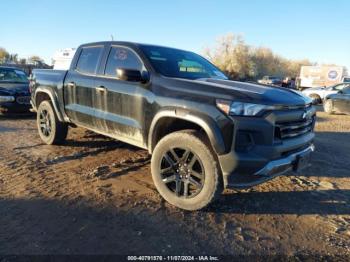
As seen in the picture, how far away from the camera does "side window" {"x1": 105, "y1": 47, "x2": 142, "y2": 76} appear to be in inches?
183

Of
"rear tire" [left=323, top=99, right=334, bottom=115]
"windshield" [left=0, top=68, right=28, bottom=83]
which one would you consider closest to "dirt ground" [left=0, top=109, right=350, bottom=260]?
"windshield" [left=0, top=68, right=28, bottom=83]

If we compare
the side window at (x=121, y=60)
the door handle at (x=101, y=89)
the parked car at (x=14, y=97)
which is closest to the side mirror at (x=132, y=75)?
the side window at (x=121, y=60)

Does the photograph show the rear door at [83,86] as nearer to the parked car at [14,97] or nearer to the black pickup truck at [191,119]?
the black pickup truck at [191,119]

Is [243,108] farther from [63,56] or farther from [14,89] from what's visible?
[63,56]

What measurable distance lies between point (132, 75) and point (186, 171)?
1338 mm

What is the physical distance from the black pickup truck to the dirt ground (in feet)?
1.44

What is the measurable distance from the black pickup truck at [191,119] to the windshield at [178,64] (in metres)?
0.02

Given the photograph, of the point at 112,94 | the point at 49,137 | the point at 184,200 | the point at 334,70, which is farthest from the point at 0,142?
the point at 334,70

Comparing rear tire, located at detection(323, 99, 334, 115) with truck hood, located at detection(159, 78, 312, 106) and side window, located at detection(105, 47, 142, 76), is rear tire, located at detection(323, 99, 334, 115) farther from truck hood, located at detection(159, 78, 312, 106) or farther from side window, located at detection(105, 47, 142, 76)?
side window, located at detection(105, 47, 142, 76)

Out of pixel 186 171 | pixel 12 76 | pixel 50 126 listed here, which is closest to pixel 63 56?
pixel 12 76

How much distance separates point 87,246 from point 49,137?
396 cm

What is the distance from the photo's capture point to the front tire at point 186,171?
362 cm

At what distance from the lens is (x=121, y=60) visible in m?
4.90

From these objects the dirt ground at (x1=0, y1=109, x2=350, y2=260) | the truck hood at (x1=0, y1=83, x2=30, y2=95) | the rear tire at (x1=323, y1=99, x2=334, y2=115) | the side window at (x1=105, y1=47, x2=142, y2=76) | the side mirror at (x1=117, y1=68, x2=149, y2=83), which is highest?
the side window at (x1=105, y1=47, x2=142, y2=76)
